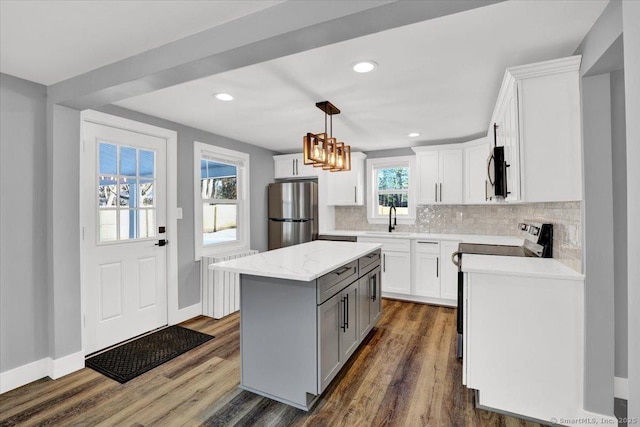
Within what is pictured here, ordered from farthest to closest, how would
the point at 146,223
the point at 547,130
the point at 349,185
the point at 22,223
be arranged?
1. the point at 349,185
2. the point at 146,223
3. the point at 22,223
4. the point at 547,130

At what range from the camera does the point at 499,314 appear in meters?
1.95

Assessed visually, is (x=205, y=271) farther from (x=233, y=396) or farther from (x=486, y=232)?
(x=486, y=232)

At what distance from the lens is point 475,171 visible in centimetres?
419

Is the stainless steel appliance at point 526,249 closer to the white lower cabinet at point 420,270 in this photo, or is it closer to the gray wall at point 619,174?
the gray wall at point 619,174

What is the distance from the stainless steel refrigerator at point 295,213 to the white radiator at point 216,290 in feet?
3.93

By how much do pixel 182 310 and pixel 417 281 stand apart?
3.03 m

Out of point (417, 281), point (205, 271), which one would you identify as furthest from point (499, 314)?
point (205, 271)

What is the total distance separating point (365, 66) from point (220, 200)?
278 cm

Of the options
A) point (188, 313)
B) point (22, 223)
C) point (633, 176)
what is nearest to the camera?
point (633, 176)

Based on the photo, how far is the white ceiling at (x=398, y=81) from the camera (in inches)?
66.3

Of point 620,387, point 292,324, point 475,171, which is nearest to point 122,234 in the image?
point 292,324

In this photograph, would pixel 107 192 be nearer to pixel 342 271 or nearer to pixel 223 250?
pixel 223 250

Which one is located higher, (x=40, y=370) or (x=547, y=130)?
(x=547, y=130)

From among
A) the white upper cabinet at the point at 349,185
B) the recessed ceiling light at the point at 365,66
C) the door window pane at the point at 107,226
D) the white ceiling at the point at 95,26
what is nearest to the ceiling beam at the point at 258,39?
the white ceiling at the point at 95,26
